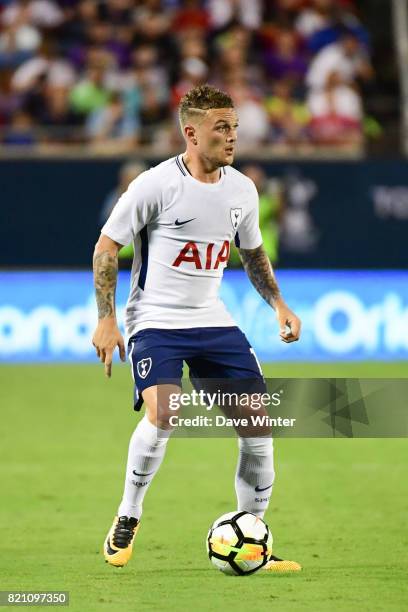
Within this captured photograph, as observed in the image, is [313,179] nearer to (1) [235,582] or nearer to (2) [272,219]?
(2) [272,219]

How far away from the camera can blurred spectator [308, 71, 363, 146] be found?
15281 millimetres

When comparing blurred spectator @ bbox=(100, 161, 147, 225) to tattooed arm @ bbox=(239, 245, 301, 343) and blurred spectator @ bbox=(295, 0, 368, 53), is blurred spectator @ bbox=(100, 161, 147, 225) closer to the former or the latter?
blurred spectator @ bbox=(295, 0, 368, 53)

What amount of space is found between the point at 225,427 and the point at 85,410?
5.54 meters

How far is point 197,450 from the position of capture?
1005cm

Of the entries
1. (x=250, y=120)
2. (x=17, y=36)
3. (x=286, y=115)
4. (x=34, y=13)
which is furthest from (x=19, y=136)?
(x=286, y=115)

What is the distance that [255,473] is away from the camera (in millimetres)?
6207

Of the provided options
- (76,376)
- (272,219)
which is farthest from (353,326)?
(76,376)

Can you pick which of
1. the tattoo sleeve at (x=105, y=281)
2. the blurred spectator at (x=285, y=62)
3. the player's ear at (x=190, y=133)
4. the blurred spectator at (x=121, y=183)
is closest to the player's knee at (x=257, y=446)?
the tattoo sleeve at (x=105, y=281)

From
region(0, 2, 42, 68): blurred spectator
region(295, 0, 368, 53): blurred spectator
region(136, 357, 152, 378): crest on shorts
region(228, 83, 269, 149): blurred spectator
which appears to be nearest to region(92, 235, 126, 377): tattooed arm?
region(136, 357, 152, 378): crest on shorts

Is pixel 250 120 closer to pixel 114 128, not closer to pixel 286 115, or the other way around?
pixel 286 115

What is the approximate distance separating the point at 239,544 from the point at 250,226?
59.6 inches

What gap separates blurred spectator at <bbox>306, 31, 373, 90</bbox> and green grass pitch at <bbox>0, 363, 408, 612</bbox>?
5.77 meters

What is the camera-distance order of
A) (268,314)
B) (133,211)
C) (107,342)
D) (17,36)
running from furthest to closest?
(17,36), (268,314), (133,211), (107,342)

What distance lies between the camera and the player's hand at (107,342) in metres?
5.76
